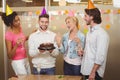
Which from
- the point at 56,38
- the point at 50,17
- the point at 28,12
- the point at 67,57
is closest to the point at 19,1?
the point at 28,12

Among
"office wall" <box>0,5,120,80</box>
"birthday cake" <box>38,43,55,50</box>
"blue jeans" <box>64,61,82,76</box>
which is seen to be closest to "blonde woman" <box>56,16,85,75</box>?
"blue jeans" <box>64,61,82,76</box>

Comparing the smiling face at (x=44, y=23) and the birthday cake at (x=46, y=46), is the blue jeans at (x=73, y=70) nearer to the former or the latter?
the birthday cake at (x=46, y=46)

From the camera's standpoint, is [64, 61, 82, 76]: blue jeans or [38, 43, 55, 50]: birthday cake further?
[38, 43, 55, 50]: birthday cake

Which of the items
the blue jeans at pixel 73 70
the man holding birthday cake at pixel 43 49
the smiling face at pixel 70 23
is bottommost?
the blue jeans at pixel 73 70

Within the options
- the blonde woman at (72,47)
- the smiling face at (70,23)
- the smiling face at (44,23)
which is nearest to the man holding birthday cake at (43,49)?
the smiling face at (44,23)

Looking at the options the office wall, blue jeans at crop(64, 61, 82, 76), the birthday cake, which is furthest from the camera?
the office wall

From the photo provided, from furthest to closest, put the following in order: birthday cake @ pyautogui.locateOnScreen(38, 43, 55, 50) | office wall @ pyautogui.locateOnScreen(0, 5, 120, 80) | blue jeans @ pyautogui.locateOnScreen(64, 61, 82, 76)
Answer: office wall @ pyautogui.locateOnScreen(0, 5, 120, 80), birthday cake @ pyautogui.locateOnScreen(38, 43, 55, 50), blue jeans @ pyautogui.locateOnScreen(64, 61, 82, 76)

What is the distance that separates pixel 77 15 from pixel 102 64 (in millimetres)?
1150

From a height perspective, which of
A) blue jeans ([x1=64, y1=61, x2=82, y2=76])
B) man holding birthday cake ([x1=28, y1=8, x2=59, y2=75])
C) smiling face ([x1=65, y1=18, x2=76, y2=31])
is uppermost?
smiling face ([x1=65, y1=18, x2=76, y2=31])

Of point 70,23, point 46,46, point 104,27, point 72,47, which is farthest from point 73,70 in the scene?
point 104,27

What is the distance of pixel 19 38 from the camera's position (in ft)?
13.7

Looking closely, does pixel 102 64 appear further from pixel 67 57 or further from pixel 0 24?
pixel 0 24

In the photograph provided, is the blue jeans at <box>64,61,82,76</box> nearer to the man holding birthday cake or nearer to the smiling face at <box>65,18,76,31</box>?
the man holding birthday cake

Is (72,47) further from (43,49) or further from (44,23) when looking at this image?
(44,23)
